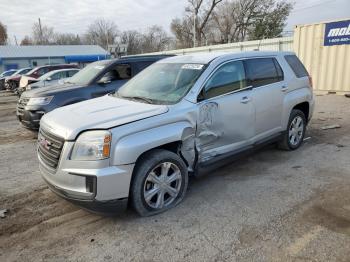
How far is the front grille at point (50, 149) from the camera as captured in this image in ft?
11.0

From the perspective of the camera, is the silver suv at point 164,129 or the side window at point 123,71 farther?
the side window at point 123,71

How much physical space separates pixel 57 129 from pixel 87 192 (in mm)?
829

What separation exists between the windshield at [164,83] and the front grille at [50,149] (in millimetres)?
1231

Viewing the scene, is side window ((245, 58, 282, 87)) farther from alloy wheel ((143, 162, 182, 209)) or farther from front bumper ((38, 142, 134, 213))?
front bumper ((38, 142, 134, 213))

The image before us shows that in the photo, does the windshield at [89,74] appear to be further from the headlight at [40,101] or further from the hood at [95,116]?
the hood at [95,116]

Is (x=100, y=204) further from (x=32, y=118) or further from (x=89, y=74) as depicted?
(x=89, y=74)

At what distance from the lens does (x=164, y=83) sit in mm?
4328

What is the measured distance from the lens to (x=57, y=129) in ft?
11.3

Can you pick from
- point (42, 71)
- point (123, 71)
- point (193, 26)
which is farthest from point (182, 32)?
point (123, 71)

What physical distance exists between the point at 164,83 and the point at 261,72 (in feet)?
5.38

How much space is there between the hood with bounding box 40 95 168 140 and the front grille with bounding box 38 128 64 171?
0.24 feet

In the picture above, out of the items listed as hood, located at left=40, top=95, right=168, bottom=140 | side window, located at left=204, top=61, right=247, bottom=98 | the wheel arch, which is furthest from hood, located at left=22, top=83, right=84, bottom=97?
the wheel arch

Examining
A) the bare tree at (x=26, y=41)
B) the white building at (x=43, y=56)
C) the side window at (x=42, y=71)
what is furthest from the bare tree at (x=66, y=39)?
the side window at (x=42, y=71)

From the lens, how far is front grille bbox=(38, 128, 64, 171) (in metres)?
3.36
